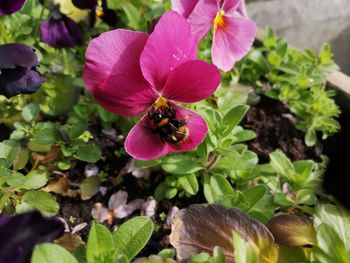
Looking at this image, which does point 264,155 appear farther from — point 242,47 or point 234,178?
point 242,47

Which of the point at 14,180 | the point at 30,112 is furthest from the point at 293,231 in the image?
the point at 30,112

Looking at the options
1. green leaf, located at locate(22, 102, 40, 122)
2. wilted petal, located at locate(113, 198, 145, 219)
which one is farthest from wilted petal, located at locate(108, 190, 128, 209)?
green leaf, located at locate(22, 102, 40, 122)

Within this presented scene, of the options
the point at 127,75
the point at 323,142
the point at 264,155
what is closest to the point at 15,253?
the point at 127,75

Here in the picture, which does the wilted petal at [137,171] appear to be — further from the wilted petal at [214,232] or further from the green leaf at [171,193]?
the wilted petal at [214,232]

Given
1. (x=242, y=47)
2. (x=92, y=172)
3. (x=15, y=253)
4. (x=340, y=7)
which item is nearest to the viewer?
(x=15, y=253)

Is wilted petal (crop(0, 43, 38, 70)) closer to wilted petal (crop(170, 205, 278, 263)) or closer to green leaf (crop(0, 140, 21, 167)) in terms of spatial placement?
green leaf (crop(0, 140, 21, 167))

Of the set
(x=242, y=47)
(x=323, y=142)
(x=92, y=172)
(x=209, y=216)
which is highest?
(x=242, y=47)

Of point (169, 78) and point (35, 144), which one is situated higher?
point (169, 78)

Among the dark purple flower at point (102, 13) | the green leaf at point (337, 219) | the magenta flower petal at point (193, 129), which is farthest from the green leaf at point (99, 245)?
the dark purple flower at point (102, 13)
